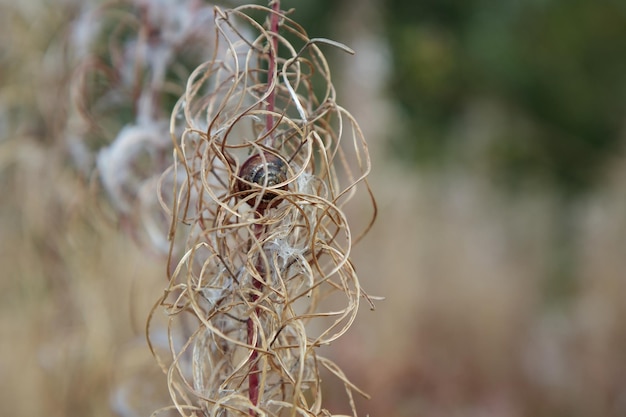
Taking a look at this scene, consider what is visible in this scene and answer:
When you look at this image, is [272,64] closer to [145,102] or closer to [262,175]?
[262,175]

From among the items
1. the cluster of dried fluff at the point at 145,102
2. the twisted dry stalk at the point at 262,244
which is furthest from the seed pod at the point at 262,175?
the cluster of dried fluff at the point at 145,102

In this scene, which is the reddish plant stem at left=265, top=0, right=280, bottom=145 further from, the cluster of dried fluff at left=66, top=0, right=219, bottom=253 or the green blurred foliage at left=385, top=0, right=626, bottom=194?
the green blurred foliage at left=385, top=0, right=626, bottom=194

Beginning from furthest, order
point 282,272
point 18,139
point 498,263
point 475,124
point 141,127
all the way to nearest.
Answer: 1. point 475,124
2. point 498,263
3. point 18,139
4. point 141,127
5. point 282,272

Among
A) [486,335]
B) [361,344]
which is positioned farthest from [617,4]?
[361,344]

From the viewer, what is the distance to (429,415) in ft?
4.90

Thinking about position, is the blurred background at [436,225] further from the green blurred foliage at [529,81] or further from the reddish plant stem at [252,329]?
the reddish plant stem at [252,329]

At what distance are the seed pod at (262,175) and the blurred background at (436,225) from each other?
0.29 meters

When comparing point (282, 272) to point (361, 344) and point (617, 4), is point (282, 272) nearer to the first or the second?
point (361, 344)

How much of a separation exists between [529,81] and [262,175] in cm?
213

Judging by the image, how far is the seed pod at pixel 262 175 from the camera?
35 cm

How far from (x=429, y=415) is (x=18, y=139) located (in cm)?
96

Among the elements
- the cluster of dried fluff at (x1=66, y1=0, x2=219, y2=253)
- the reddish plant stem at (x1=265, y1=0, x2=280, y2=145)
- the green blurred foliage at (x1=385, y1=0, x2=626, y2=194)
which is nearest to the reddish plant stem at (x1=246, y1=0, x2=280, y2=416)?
the reddish plant stem at (x1=265, y1=0, x2=280, y2=145)

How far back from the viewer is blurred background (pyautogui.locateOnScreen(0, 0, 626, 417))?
1011 millimetres

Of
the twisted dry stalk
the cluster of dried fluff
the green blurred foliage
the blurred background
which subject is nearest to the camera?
the twisted dry stalk
